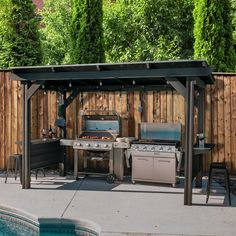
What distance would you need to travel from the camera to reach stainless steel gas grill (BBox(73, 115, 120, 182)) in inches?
309

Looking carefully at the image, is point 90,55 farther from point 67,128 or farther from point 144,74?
point 144,74

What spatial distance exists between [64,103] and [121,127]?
1443mm

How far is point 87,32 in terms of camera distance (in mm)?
11164

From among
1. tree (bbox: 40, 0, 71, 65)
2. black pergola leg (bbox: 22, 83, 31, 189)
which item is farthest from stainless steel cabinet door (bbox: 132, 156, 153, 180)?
tree (bbox: 40, 0, 71, 65)

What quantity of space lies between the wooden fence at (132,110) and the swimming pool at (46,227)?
362 centimetres

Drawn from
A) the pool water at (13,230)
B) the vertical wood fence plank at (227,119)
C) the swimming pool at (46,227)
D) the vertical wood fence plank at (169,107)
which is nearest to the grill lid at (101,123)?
the vertical wood fence plank at (169,107)

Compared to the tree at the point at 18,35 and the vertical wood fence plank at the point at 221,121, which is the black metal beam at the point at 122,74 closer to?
the vertical wood fence plank at the point at 221,121

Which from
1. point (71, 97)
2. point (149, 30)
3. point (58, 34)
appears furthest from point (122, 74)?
point (58, 34)

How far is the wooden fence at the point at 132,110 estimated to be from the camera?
8.12 meters

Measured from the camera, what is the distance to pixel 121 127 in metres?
8.58

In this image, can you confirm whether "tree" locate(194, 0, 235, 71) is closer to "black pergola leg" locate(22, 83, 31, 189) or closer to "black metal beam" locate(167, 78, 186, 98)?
"black metal beam" locate(167, 78, 186, 98)

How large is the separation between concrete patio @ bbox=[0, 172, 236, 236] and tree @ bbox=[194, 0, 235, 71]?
12.1ft

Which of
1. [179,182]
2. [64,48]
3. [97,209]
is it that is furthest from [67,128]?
[64,48]

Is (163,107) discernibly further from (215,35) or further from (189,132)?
(215,35)
